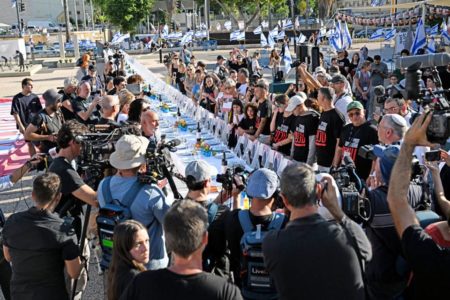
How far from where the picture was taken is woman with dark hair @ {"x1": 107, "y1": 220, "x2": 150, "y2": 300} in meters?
3.15

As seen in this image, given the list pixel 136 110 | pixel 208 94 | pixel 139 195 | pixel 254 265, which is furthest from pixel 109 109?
pixel 208 94

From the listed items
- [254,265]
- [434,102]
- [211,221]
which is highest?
[434,102]

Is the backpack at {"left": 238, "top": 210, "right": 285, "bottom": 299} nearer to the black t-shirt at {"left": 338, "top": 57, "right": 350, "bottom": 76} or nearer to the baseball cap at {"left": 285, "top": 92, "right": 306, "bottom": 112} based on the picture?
the baseball cap at {"left": 285, "top": 92, "right": 306, "bottom": 112}

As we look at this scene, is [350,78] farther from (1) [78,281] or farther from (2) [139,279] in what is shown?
(2) [139,279]

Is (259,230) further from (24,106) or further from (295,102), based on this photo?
(24,106)

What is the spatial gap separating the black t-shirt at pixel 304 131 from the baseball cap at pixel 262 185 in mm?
3514

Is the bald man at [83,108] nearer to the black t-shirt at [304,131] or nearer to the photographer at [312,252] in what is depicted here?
the black t-shirt at [304,131]

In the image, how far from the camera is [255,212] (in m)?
3.48

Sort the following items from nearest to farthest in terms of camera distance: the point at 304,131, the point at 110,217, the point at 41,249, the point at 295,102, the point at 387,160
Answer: the point at 387,160 < the point at 41,249 < the point at 110,217 < the point at 304,131 < the point at 295,102

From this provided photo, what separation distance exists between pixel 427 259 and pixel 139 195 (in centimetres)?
207

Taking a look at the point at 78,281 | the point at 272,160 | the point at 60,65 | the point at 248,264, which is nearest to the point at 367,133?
the point at 272,160

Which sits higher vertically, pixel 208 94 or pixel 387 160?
pixel 387 160

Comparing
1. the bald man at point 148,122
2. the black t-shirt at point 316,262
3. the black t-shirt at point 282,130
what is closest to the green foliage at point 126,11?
the black t-shirt at point 282,130

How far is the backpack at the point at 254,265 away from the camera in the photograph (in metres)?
3.28
